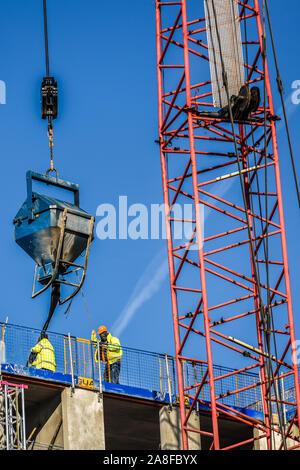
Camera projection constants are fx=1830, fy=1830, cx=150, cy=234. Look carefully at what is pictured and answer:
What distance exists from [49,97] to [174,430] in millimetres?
12654

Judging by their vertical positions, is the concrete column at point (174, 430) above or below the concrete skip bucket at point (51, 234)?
below

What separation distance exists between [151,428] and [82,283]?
8.03 m

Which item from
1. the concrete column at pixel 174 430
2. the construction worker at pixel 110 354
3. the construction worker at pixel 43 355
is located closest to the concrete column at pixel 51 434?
the construction worker at pixel 43 355

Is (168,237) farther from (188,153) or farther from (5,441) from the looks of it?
(5,441)

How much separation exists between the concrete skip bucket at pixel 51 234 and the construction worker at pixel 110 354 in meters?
3.08

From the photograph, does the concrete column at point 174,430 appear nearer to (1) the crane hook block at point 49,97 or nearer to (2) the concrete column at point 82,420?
(2) the concrete column at point 82,420

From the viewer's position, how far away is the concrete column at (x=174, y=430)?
213ft

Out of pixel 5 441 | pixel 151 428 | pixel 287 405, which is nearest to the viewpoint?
pixel 5 441

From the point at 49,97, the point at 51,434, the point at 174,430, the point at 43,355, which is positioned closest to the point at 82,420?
the point at 51,434

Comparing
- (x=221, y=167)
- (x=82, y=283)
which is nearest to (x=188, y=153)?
(x=221, y=167)

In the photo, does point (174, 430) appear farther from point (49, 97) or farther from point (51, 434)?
point (49, 97)

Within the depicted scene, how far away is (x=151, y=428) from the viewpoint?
66.8m

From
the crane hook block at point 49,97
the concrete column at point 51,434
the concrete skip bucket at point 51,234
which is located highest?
the crane hook block at point 49,97

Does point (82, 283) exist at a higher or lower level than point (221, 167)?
lower
